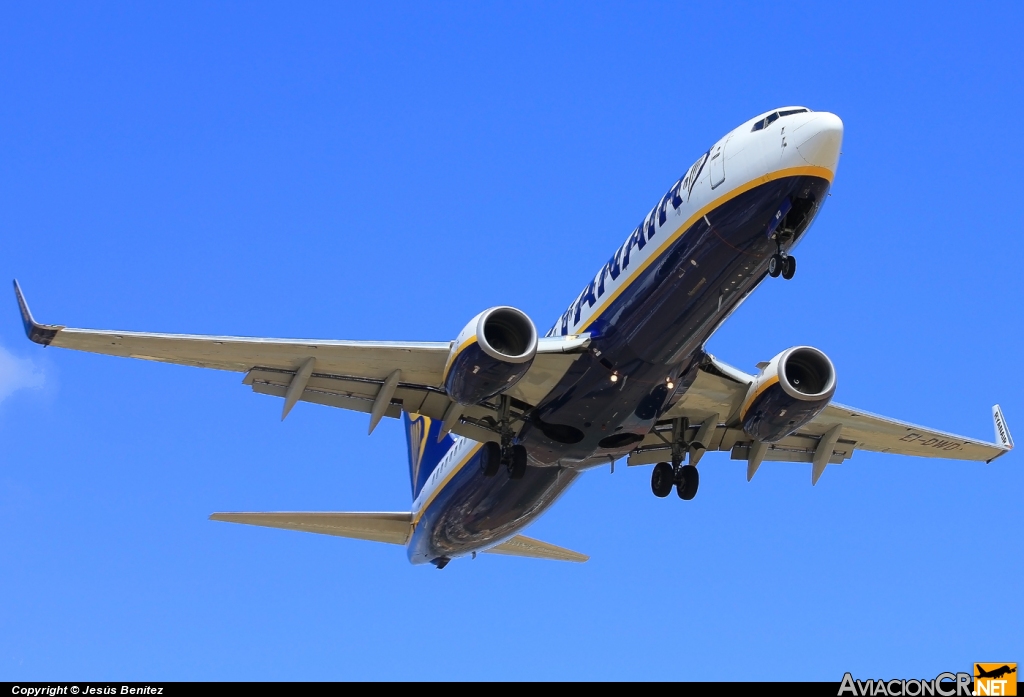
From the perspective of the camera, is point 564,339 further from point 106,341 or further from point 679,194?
point 106,341

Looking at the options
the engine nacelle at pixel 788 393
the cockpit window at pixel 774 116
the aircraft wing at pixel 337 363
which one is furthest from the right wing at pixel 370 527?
the cockpit window at pixel 774 116

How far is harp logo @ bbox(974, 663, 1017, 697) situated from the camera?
1973cm

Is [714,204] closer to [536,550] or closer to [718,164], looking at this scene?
[718,164]

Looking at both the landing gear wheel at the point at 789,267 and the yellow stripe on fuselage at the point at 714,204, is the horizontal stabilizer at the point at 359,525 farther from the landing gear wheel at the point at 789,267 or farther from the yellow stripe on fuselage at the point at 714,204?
the landing gear wheel at the point at 789,267

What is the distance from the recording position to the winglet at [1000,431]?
30.4m

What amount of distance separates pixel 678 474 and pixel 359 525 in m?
9.13

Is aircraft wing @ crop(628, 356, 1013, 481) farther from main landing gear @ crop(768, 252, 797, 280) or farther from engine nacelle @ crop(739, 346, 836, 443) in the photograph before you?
main landing gear @ crop(768, 252, 797, 280)

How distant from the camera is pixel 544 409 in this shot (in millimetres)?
25500

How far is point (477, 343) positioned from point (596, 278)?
3431mm

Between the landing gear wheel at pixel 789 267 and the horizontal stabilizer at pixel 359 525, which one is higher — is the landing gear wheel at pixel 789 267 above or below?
above

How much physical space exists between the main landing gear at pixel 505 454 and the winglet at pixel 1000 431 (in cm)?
1225

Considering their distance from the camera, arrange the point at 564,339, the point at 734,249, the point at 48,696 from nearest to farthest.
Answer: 1. the point at 48,696
2. the point at 734,249
3. the point at 564,339

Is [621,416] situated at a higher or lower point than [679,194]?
lower

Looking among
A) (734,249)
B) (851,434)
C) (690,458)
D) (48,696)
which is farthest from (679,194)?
(48,696)
